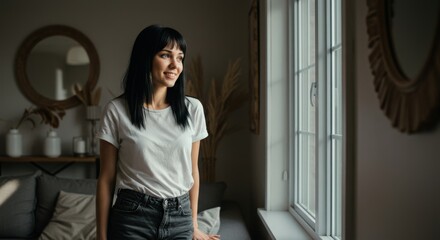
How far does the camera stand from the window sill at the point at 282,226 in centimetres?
217

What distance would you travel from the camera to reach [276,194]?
2.75 m

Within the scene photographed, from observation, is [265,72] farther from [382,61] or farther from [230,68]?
[382,61]

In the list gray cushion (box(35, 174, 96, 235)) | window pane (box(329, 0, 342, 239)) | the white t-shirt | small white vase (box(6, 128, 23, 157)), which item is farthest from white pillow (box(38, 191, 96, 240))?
window pane (box(329, 0, 342, 239))

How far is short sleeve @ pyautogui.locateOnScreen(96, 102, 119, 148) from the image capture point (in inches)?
63.5

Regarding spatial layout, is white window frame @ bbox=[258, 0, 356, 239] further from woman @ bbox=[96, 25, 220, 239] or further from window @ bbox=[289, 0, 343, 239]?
woman @ bbox=[96, 25, 220, 239]

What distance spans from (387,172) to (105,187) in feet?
3.42

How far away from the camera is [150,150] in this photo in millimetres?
1598

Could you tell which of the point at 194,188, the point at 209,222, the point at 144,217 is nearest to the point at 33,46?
the point at 209,222

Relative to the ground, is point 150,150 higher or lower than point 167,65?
lower

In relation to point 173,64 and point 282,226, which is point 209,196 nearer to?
point 282,226

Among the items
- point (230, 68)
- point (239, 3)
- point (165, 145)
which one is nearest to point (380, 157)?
point (165, 145)

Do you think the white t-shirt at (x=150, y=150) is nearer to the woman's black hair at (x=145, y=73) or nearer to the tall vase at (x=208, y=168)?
the woman's black hair at (x=145, y=73)

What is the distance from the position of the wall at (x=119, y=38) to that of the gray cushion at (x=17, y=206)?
0.88m

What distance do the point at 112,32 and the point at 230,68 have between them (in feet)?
3.87
